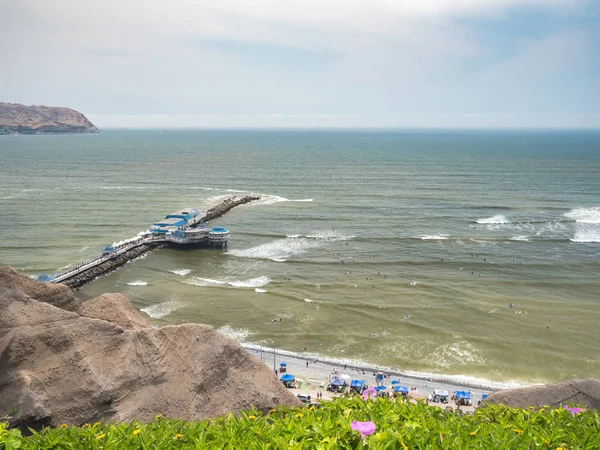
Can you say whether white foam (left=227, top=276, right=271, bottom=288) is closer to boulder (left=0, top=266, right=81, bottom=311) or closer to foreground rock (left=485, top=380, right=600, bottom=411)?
boulder (left=0, top=266, right=81, bottom=311)

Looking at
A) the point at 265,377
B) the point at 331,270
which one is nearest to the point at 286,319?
the point at 331,270

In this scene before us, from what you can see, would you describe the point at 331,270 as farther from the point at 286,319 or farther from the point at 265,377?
the point at 265,377

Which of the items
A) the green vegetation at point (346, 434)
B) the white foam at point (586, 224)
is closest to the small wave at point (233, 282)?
the green vegetation at point (346, 434)

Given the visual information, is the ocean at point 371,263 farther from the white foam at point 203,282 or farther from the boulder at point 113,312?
the boulder at point 113,312

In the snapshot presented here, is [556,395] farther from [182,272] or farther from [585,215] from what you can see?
[585,215]

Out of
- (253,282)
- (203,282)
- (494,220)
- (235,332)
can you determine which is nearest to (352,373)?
(235,332)
